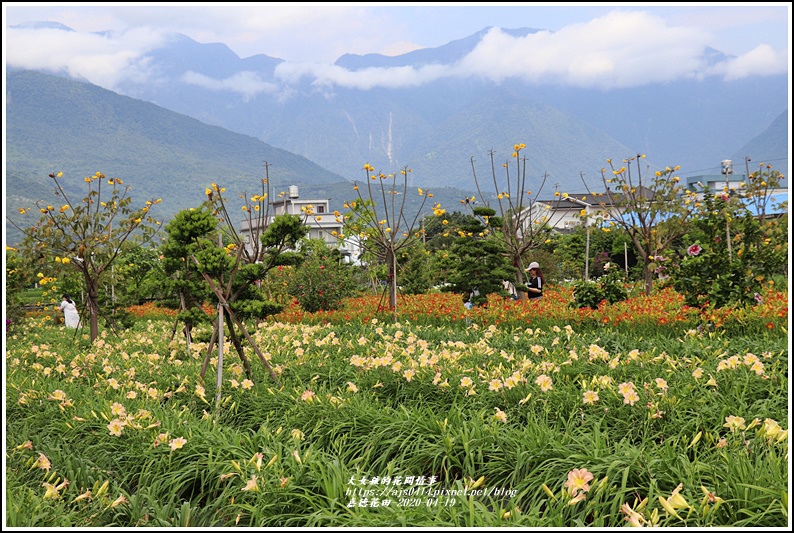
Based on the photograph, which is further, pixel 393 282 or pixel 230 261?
pixel 393 282

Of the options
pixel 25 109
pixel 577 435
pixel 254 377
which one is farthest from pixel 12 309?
pixel 25 109

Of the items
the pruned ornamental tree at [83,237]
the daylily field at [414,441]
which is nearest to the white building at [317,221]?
the pruned ornamental tree at [83,237]

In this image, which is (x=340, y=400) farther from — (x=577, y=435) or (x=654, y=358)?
(x=654, y=358)

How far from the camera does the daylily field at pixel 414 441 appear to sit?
2.57 meters

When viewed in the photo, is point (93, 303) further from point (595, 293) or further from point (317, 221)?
point (595, 293)

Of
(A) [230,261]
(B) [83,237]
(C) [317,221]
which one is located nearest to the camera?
(A) [230,261]

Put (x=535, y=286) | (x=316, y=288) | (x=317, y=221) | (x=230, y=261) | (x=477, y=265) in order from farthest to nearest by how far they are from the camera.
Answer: (x=316, y=288), (x=535, y=286), (x=477, y=265), (x=317, y=221), (x=230, y=261)

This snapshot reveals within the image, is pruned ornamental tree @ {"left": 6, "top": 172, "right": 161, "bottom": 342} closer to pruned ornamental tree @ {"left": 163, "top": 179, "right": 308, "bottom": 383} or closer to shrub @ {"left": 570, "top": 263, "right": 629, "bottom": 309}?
pruned ornamental tree @ {"left": 163, "top": 179, "right": 308, "bottom": 383}

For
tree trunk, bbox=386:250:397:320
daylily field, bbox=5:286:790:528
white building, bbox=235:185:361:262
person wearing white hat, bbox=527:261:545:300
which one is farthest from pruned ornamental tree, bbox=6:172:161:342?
person wearing white hat, bbox=527:261:545:300

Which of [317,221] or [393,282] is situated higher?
[317,221]

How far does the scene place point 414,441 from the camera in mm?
3361

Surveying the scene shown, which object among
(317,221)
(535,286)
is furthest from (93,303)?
(535,286)

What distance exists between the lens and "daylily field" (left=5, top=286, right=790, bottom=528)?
8.44 ft

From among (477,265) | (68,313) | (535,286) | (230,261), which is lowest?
(68,313)
